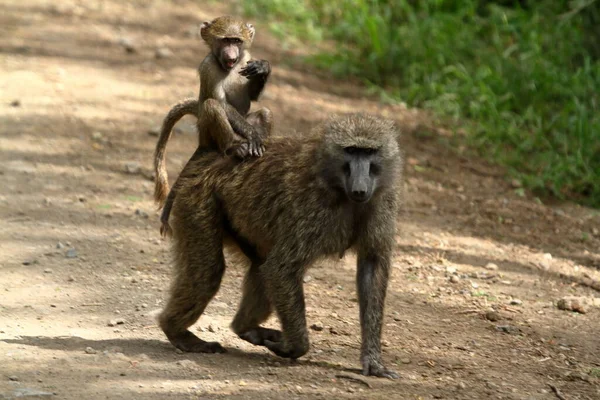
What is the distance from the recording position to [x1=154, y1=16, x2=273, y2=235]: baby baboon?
213 inches

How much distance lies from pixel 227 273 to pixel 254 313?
1221mm

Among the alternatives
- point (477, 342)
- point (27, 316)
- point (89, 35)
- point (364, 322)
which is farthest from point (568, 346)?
point (89, 35)

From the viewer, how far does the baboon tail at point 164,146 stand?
570cm

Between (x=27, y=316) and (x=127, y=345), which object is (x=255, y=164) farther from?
(x=27, y=316)

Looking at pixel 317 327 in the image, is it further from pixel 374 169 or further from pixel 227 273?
pixel 374 169

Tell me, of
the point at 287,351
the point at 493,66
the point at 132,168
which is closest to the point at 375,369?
the point at 287,351

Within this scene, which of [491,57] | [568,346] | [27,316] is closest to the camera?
[27,316]

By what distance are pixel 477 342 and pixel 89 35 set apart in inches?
264

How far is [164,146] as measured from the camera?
5.76 metres

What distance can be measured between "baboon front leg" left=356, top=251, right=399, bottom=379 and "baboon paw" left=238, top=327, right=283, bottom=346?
1.91 feet

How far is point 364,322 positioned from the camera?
4922mm

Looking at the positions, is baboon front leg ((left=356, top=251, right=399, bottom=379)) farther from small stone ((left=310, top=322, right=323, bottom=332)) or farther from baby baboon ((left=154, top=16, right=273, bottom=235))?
baby baboon ((left=154, top=16, right=273, bottom=235))

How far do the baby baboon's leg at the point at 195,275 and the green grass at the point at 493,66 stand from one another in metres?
4.34

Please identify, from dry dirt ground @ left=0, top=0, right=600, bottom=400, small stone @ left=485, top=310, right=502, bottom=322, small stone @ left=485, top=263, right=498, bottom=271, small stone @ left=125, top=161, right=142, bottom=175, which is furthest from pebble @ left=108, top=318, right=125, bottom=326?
small stone @ left=485, top=263, right=498, bottom=271
